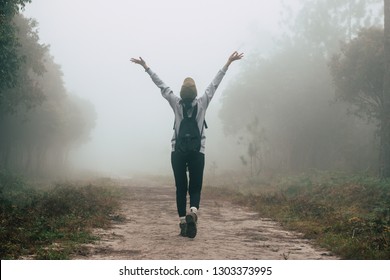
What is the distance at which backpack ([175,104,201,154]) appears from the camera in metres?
6.37

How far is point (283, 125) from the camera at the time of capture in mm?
37031

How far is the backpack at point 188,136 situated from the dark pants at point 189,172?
0.53 ft

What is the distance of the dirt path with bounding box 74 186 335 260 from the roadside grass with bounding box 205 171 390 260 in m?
0.40

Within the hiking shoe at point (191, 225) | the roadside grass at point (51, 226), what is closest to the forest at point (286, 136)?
the roadside grass at point (51, 226)

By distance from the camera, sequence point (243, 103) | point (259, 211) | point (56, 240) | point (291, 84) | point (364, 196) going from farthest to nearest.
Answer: point (243, 103) → point (291, 84) → point (364, 196) → point (259, 211) → point (56, 240)

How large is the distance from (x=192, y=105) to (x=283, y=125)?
103ft

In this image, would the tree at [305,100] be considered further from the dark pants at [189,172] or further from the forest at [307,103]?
the dark pants at [189,172]

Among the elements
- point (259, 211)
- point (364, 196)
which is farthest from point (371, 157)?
point (259, 211)

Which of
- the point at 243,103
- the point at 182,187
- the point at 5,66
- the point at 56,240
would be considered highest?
the point at 243,103

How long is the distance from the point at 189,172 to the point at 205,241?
1134mm

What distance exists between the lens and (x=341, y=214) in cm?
998

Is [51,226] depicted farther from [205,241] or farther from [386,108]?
[386,108]

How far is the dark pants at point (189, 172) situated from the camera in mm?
6562

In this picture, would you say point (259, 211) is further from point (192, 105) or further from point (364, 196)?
point (192, 105)
